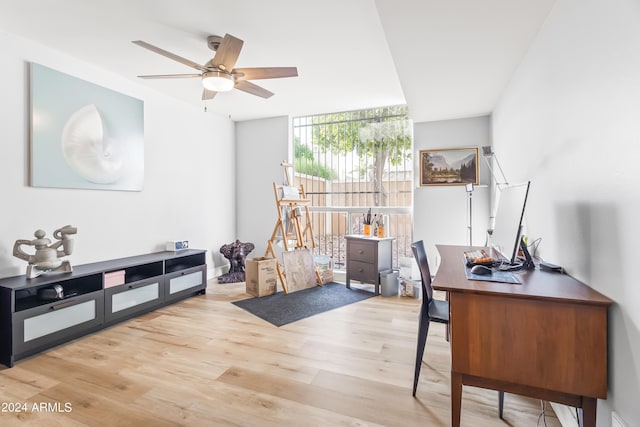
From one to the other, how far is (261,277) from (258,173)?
1952 mm

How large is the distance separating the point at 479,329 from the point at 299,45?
2.61m

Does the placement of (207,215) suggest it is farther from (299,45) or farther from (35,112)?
(299,45)

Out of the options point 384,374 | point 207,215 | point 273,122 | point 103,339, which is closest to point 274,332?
point 384,374

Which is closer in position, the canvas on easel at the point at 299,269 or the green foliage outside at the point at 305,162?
the canvas on easel at the point at 299,269

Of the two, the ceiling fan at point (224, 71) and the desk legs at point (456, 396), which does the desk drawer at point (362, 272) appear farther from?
the desk legs at point (456, 396)

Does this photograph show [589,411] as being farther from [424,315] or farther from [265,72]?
[265,72]

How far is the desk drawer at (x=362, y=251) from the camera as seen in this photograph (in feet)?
13.5

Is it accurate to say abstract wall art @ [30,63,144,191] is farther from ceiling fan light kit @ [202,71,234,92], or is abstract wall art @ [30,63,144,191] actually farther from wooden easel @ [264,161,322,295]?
wooden easel @ [264,161,322,295]

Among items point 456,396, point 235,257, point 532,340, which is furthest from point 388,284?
point 532,340

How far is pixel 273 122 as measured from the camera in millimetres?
5090

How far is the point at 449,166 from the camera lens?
13.5 ft

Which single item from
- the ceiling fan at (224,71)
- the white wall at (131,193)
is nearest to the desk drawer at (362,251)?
the white wall at (131,193)

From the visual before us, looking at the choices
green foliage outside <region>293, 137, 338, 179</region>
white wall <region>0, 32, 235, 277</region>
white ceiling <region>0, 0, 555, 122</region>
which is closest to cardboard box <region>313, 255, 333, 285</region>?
green foliage outside <region>293, 137, 338, 179</region>

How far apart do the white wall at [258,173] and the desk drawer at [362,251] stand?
1459 millimetres
